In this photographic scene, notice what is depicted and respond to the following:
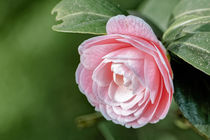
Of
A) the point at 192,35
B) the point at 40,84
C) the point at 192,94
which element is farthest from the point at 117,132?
the point at 40,84

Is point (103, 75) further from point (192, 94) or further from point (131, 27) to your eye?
point (192, 94)

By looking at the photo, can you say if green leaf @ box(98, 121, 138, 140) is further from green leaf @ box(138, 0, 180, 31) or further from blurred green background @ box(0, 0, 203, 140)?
blurred green background @ box(0, 0, 203, 140)

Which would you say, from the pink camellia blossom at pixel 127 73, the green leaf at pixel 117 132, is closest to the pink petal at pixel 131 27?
the pink camellia blossom at pixel 127 73

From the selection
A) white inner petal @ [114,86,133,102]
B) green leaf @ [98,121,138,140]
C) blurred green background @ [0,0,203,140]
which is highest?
white inner petal @ [114,86,133,102]

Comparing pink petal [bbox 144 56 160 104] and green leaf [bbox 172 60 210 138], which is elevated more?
pink petal [bbox 144 56 160 104]

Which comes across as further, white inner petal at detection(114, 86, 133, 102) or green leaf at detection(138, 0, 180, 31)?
green leaf at detection(138, 0, 180, 31)

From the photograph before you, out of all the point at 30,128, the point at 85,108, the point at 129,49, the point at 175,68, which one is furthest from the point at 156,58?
the point at 30,128

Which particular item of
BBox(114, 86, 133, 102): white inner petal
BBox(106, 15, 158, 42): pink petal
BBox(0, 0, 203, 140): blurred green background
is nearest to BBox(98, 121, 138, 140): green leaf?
BBox(114, 86, 133, 102): white inner petal

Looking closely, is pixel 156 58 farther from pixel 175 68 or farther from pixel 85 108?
pixel 85 108

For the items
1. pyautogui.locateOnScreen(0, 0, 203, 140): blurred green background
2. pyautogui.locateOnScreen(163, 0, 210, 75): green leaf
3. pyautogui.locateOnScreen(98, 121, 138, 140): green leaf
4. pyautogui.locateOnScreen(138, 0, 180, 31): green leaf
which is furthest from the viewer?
pyautogui.locateOnScreen(0, 0, 203, 140): blurred green background
